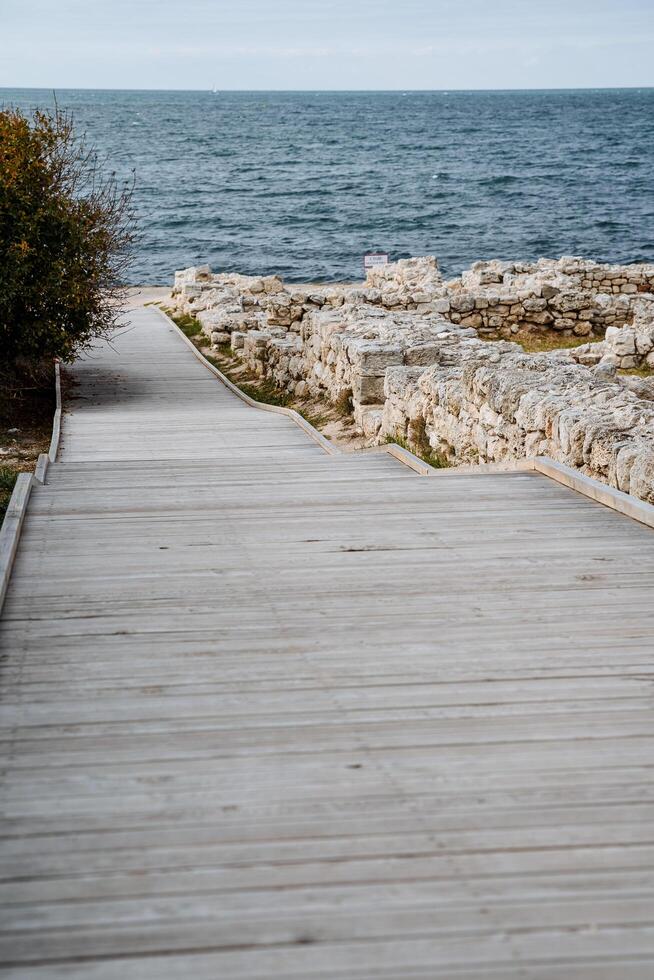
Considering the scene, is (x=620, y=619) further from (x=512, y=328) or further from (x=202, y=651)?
(x=512, y=328)

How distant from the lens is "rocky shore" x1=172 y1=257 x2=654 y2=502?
7082 millimetres

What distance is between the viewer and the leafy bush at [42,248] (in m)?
11.3

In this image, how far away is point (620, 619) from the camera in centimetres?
Answer: 396

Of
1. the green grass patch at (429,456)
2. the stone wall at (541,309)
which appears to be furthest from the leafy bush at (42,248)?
the stone wall at (541,309)

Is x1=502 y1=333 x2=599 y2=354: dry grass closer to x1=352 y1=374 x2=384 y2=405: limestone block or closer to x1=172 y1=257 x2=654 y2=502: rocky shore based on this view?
x1=172 y1=257 x2=654 y2=502: rocky shore

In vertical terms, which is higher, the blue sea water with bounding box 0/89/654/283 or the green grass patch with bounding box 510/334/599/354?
the blue sea water with bounding box 0/89/654/283

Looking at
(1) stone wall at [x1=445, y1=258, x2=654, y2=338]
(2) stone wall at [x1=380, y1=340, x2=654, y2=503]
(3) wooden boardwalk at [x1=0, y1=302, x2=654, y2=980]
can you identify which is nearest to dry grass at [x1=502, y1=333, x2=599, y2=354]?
(1) stone wall at [x1=445, y1=258, x2=654, y2=338]

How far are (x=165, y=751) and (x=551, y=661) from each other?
142 cm

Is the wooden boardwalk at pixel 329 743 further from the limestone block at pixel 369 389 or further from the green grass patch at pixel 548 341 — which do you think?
the green grass patch at pixel 548 341

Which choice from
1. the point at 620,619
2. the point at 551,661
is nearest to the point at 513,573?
the point at 620,619

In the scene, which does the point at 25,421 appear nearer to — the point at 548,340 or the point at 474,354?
the point at 474,354

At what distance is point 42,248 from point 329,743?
9958 millimetres

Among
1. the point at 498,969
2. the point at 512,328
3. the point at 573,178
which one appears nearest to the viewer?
the point at 498,969

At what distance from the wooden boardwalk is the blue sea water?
26644 mm
